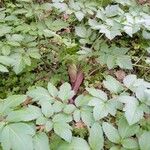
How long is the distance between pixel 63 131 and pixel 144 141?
0.42 m

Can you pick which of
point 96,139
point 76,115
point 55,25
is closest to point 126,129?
point 96,139

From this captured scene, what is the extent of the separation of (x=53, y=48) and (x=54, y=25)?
329mm

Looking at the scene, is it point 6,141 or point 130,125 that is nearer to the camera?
point 6,141

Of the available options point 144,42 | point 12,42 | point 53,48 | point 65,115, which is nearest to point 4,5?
point 53,48

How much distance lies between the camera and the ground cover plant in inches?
67.2

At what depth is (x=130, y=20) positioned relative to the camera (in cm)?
241

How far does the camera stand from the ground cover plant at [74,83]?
171 cm

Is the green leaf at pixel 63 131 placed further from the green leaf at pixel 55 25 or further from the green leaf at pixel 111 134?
the green leaf at pixel 55 25

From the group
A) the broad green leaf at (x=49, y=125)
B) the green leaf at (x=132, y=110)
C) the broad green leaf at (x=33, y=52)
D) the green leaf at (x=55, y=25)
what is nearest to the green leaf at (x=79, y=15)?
the green leaf at (x=55, y=25)

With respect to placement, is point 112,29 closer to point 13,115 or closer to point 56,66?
point 56,66

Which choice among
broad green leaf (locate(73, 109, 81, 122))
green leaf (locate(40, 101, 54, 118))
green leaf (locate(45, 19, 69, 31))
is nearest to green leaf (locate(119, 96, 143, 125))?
broad green leaf (locate(73, 109, 81, 122))

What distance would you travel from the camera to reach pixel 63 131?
1704 millimetres

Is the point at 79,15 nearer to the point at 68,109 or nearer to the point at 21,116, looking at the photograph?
the point at 68,109

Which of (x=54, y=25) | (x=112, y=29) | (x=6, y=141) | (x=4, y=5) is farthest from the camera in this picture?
(x=4, y=5)
